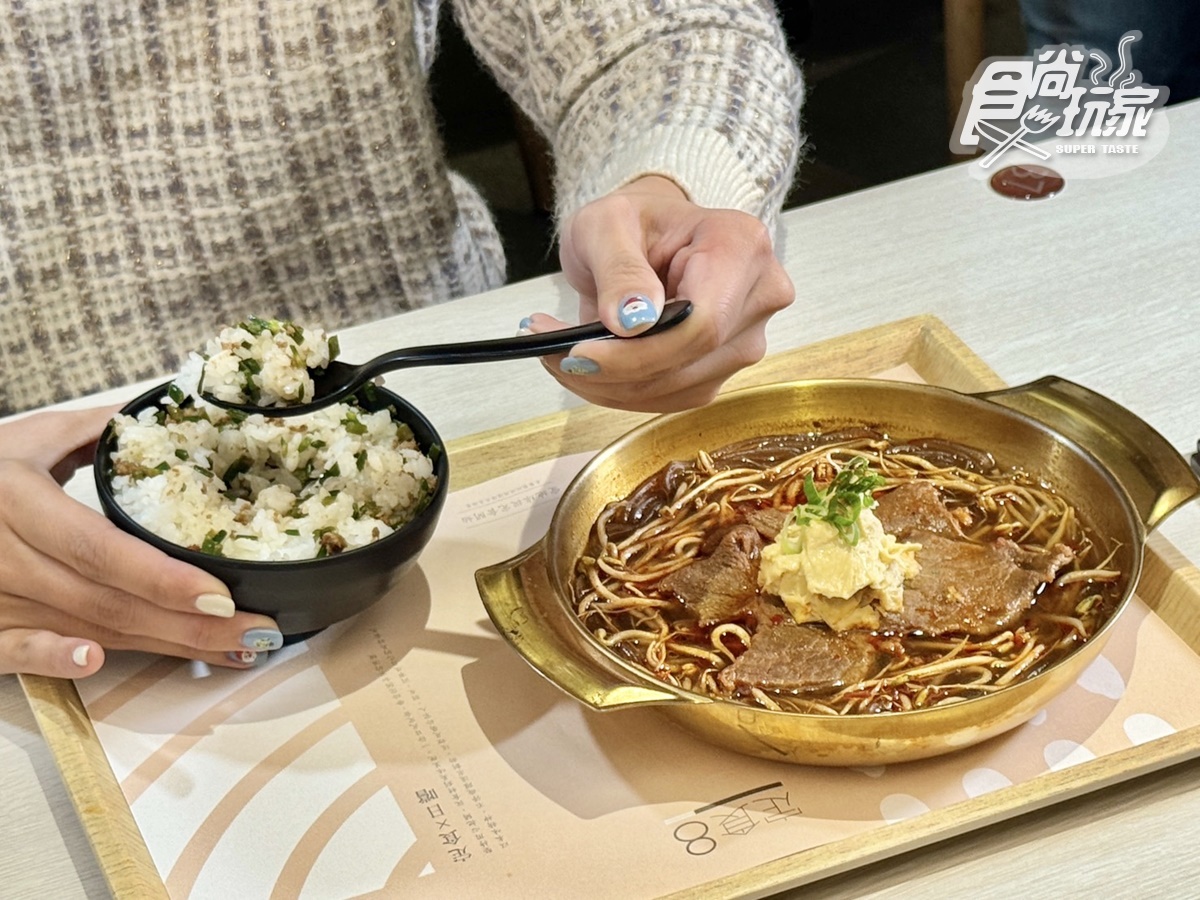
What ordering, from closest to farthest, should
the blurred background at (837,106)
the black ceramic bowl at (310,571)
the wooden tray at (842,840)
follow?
1. the wooden tray at (842,840)
2. the black ceramic bowl at (310,571)
3. the blurred background at (837,106)

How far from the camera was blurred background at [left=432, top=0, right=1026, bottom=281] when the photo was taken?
3787 mm

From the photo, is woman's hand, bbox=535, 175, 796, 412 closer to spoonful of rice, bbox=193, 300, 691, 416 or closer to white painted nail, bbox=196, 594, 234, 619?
spoonful of rice, bbox=193, 300, 691, 416

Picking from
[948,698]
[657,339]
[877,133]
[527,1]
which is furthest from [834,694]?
[877,133]

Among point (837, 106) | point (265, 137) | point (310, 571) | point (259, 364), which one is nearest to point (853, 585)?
point (310, 571)

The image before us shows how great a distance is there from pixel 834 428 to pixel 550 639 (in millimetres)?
415

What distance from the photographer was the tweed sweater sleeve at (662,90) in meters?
1.53

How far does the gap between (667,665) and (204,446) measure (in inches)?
18.1

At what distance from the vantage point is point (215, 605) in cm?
105

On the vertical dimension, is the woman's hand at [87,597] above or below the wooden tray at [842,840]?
above

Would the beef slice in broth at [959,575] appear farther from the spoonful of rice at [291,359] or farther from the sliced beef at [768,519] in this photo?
the spoonful of rice at [291,359]

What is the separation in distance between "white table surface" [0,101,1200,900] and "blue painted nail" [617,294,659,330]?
363mm

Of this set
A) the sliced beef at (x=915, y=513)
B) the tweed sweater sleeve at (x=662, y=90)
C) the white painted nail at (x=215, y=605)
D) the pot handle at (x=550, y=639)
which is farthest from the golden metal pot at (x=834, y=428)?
the tweed sweater sleeve at (x=662, y=90)

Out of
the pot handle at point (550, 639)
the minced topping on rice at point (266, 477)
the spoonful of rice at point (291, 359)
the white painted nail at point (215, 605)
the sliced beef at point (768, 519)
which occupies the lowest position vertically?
the sliced beef at point (768, 519)

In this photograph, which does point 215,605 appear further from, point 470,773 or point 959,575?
point 959,575
